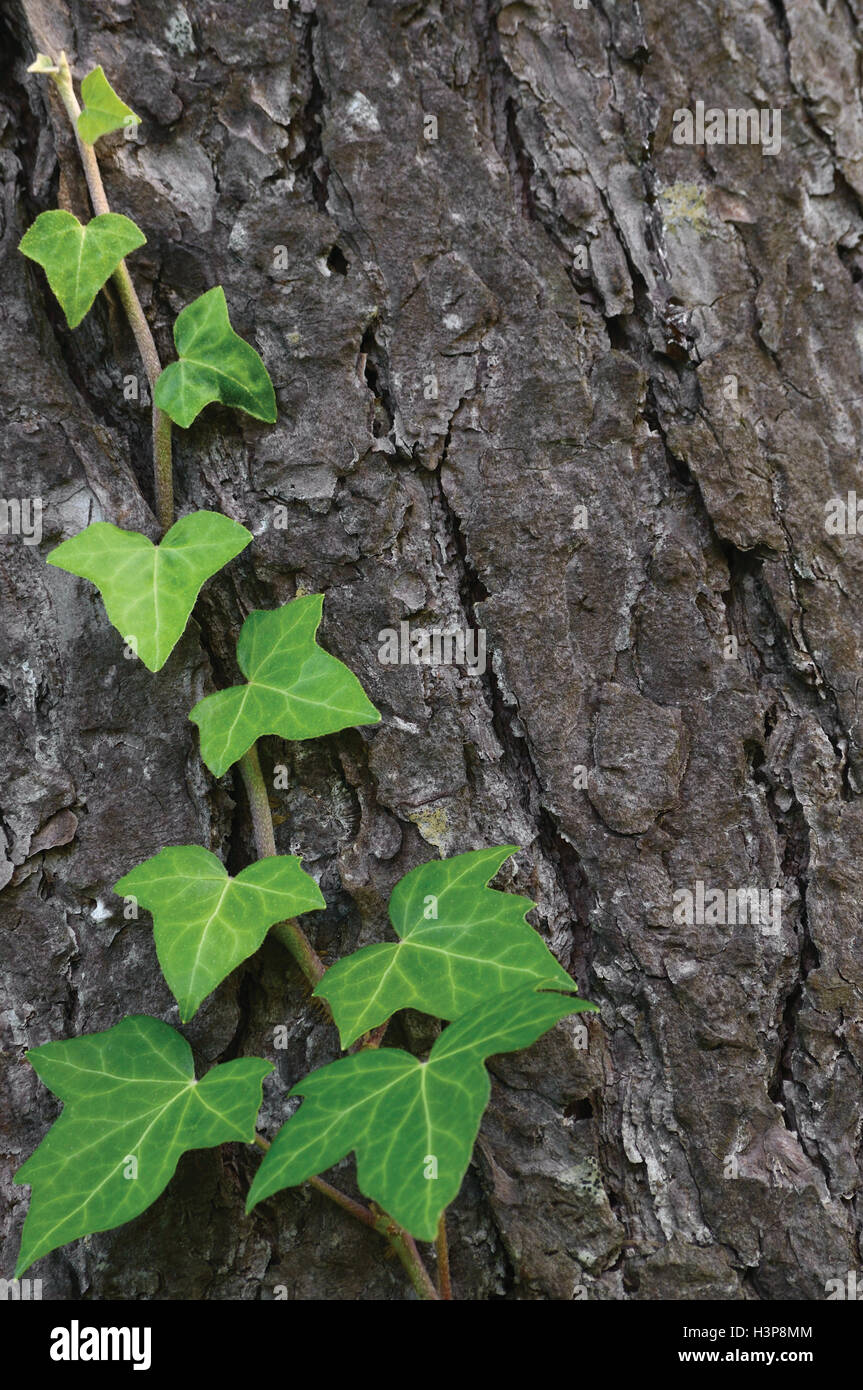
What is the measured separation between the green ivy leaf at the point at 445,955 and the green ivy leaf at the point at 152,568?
44 cm

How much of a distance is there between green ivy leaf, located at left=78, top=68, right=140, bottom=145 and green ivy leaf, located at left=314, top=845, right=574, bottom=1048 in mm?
1042

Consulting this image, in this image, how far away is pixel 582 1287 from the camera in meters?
1.12

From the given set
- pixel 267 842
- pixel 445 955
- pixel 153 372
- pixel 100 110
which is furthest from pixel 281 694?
pixel 100 110

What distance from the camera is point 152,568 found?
112cm

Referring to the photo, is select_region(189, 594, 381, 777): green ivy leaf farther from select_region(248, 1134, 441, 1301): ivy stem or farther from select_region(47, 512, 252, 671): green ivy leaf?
select_region(248, 1134, 441, 1301): ivy stem

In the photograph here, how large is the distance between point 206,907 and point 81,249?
0.86 m

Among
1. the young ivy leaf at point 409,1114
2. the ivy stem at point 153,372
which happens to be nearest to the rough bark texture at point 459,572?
the ivy stem at point 153,372

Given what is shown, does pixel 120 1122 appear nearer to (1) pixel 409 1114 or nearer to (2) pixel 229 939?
(2) pixel 229 939

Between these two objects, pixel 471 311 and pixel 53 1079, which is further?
pixel 471 311

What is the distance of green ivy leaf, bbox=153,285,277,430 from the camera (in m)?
1.17

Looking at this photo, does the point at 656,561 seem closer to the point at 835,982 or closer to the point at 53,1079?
the point at 835,982

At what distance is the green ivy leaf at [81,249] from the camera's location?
114cm

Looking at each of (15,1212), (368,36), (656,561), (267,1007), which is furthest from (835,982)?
(368,36)

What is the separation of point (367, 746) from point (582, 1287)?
29.5 inches
